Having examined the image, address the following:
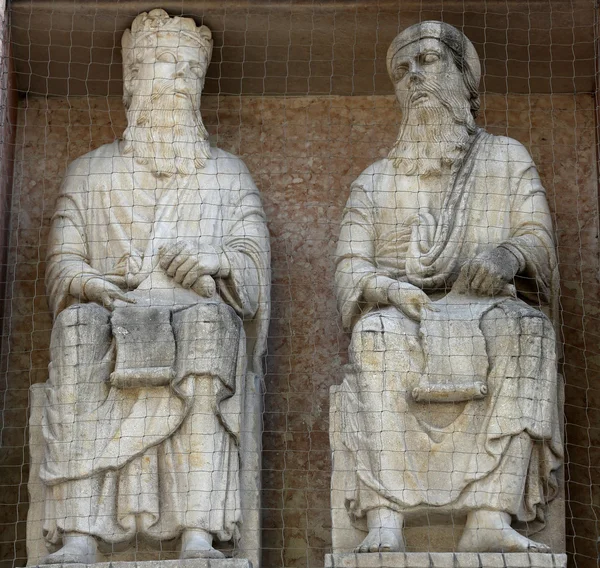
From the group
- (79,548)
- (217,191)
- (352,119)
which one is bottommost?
(79,548)

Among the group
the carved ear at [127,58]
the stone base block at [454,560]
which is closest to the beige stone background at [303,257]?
the carved ear at [127,58]

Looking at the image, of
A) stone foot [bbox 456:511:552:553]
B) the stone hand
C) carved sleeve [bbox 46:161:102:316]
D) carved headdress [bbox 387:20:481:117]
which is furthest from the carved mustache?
stone foot [bbox 456:511:552:553]

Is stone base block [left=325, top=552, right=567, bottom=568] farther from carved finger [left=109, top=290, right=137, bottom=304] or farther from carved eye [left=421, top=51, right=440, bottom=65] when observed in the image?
carved eye [left=421, top=51, right=440, bottom=65]

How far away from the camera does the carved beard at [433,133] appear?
7844 millimetres

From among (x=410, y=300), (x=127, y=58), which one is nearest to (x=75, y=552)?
(x=410, y=300)

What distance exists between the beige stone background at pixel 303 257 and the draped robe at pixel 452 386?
542 millimetres

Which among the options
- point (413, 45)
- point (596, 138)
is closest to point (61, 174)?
point (413, 45)

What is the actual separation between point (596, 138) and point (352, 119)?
1132 mm

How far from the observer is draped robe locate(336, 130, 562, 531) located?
6.95 m

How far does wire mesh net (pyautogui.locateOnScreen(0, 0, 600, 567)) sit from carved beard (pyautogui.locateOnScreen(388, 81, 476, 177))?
1.29ft

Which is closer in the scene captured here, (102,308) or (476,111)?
(102,308)

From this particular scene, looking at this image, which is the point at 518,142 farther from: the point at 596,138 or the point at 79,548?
the point at 79,548

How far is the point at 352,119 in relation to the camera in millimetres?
8680

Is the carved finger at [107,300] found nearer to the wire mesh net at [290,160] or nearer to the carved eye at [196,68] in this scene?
the wire mesh net at [290,160]
